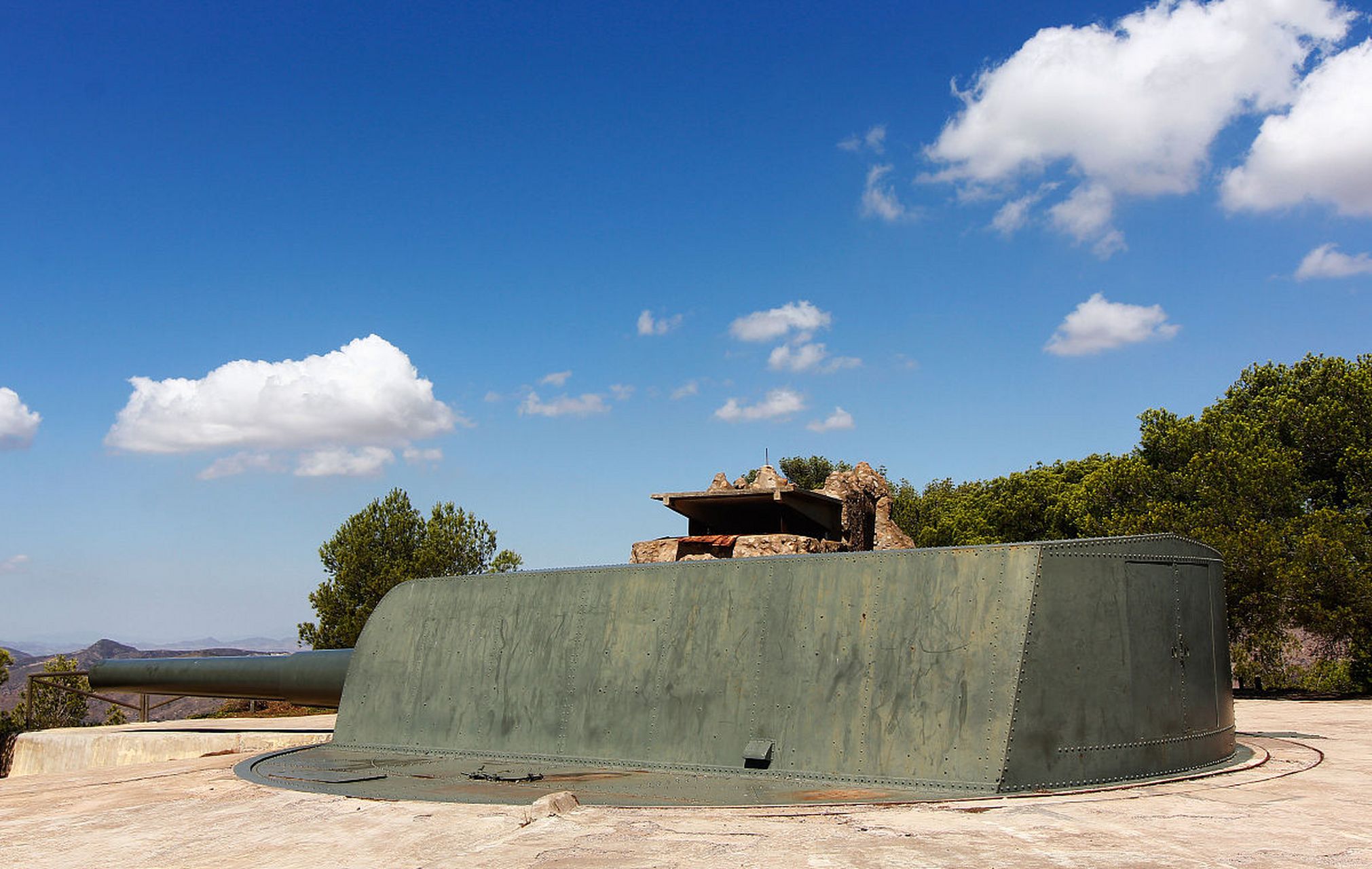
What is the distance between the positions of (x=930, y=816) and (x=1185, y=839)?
1.30 metres

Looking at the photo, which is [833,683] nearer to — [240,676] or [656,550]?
[240,676]

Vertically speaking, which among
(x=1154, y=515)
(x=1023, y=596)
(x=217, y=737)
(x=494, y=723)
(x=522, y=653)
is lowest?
(x=217, y=737)

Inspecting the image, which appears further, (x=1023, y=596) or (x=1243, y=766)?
(x=1243, y=766)

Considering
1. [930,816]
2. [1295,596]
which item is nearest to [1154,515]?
[1295,596]

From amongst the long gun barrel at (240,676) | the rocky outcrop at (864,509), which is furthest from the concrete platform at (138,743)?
the rocky outcrop at (864,509)

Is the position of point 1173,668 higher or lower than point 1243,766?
higher

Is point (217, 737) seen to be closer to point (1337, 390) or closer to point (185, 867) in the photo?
point (185, 867)

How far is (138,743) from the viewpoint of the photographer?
43.5ft

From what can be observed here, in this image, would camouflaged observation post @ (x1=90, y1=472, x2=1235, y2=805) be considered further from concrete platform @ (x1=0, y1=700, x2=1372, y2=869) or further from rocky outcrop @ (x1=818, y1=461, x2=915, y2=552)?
rocky outcrop @ (x1=818, y1=461, x2=915, y2=552)

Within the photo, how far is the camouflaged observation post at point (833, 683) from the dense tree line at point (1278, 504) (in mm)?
10961

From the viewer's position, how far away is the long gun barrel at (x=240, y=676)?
1018cm

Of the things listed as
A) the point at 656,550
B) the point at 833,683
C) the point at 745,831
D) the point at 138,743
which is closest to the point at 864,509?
the point at 656,550

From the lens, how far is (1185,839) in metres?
4.77

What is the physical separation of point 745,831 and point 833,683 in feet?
6.40
